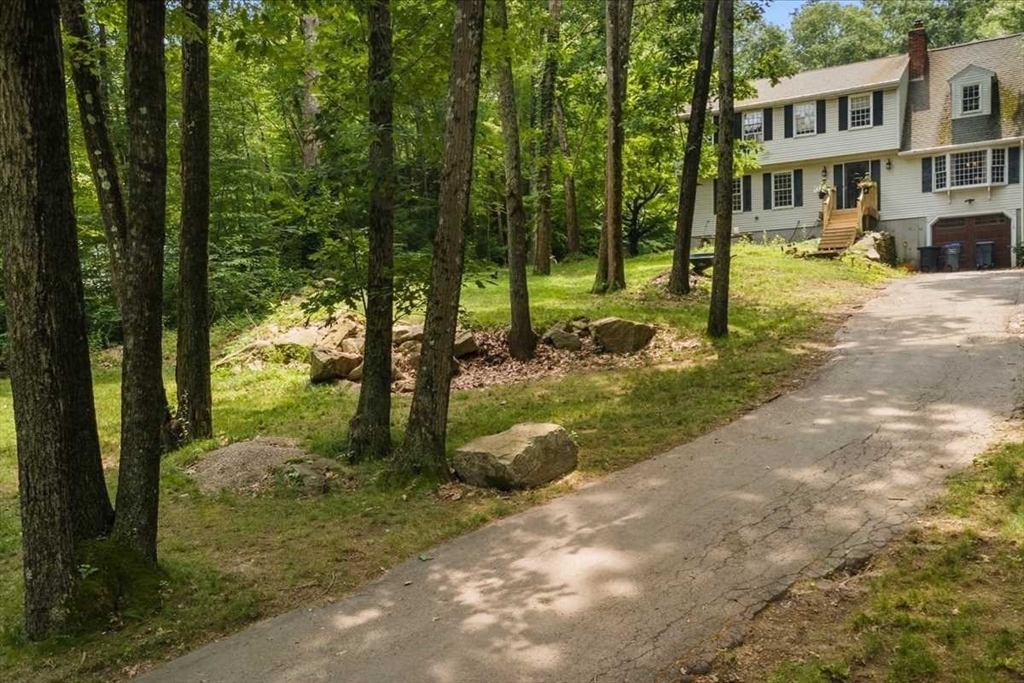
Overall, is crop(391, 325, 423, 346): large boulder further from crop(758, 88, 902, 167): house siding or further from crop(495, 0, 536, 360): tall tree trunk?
crop(758, 88, 902, 167): house siding

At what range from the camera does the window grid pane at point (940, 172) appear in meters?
29.2

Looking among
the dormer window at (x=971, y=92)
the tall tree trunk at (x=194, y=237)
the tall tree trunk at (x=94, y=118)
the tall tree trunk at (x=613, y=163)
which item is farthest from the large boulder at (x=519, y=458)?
the dormer window at (x=971, y=92)

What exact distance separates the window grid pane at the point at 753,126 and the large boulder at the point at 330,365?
961 inches

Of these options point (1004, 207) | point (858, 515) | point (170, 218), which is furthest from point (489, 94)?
point (858, 515)

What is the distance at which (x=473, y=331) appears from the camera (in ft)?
48.4

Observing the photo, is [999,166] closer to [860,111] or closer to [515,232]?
[860,111]

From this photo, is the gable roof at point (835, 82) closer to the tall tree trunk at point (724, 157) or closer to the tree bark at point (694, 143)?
the tree bark at point (694, 143)

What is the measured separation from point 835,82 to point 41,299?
32.3 meters

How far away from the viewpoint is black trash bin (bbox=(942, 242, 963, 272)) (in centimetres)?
2777

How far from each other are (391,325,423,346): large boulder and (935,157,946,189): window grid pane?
23.7m

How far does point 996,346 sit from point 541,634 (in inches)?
385

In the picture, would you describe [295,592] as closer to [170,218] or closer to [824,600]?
[824,600]

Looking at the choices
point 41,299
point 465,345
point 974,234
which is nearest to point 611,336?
point 465,345

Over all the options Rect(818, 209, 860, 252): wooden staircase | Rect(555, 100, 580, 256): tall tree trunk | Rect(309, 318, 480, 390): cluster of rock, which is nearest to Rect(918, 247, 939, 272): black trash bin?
Rect(818, 209, 860, 252): wooden staircase
